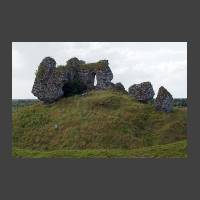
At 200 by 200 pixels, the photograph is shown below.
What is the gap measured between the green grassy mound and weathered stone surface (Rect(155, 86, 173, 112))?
55cm

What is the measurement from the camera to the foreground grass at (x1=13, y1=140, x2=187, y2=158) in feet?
129

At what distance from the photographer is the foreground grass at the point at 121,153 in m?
39.3

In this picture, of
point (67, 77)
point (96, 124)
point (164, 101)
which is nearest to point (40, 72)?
point (67, 77)

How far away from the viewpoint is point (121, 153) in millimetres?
40750

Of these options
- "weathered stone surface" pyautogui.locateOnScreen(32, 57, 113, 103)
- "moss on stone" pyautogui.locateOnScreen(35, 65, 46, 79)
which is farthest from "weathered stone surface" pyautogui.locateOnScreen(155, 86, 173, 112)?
"moss on stone" pyautogui.locateOnScreen(35, 65, 46, 79)

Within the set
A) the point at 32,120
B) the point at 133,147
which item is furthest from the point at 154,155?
the point at 32,120

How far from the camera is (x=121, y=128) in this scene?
45750mm

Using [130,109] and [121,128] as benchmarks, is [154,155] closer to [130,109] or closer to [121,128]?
[121,128]

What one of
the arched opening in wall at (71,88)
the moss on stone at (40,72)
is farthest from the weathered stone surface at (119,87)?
the moss on stone at (40,72)

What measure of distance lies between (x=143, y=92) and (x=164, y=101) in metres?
2.40

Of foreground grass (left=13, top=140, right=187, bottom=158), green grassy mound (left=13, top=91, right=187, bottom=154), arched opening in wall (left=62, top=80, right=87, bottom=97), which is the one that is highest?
arched opening in wall (left=62, top=80, right=87, bottom=97)

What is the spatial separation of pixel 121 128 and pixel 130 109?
11.6 ft

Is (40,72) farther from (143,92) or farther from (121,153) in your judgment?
(121,153)

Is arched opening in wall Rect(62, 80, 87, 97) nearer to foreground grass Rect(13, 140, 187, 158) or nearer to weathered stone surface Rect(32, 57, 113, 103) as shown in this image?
weathered stone surface Rect(32, 57, 113, 103)
